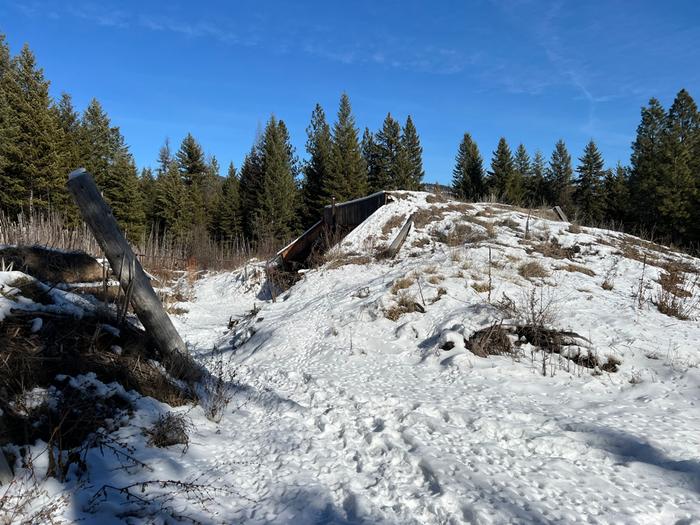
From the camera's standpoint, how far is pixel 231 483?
2.71 meters

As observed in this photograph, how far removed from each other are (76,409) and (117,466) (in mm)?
687

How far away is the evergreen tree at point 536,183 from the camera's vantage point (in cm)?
4966

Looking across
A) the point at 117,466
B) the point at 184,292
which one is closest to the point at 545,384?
the point at 117,466

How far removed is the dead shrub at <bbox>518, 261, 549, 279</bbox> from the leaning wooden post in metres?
6.33

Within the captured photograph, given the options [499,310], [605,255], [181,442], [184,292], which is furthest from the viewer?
[184,292]

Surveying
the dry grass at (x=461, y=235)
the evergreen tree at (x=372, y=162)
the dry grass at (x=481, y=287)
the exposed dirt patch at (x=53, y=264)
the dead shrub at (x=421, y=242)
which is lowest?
the exposed dirt patch at (x=53, y=264)

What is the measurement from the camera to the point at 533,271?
7871 mm

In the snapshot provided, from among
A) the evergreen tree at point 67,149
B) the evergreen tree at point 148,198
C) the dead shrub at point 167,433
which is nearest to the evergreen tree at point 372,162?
the evergreen tree at point 148,198

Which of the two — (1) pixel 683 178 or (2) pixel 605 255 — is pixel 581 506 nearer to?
(2) pixel 605 255

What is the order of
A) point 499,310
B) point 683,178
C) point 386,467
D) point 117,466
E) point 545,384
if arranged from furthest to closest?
point 683,178, point 499,310, point 545,384, point 386,467, point 117,466

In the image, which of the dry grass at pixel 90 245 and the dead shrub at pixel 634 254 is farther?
the dry grass at pixel 90 245

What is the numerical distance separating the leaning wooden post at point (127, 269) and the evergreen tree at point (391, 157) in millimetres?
38132

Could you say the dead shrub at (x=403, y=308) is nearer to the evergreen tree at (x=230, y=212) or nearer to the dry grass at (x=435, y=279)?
the dry grass at (x=435, y=279)

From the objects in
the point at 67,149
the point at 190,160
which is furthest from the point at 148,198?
the point at 67,149
